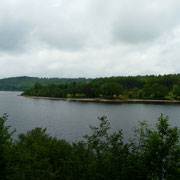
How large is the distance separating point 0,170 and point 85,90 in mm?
118032

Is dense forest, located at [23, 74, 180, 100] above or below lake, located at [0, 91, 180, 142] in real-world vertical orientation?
above

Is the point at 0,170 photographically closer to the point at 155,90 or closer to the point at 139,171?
the point at 139,171

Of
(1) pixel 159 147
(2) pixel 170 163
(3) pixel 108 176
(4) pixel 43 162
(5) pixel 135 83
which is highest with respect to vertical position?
(5) pixel 135 83

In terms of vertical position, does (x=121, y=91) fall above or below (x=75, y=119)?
above

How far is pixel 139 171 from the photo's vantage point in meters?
9.20

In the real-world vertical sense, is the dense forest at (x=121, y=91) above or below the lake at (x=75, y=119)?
above

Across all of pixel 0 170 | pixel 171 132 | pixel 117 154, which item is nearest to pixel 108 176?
pixel 117 154

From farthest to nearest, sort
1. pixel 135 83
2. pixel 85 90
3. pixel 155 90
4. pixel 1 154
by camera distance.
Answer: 1. pixel 135 83
2. pixel 85 90
3. pixel 155 90
4. pixel 1 154

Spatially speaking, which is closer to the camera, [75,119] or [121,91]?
[75,119]

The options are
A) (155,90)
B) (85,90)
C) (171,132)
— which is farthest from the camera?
(85,90)

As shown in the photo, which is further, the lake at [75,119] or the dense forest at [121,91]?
the dense forest at [121,91]

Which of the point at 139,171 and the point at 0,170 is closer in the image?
the point at 0,170

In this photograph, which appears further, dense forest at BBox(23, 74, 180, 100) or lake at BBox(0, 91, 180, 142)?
dense forest at BBox(23, 74, 180, 100)

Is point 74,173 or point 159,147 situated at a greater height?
point 159,147
